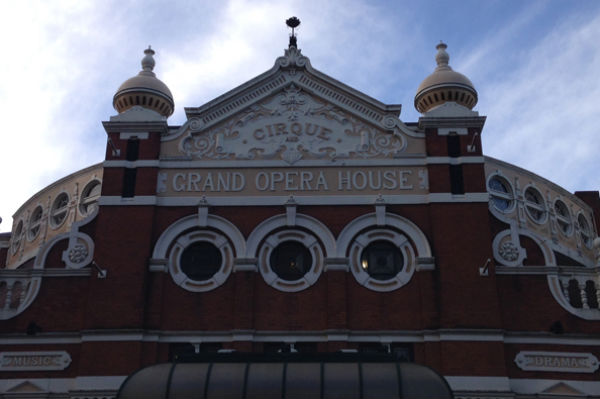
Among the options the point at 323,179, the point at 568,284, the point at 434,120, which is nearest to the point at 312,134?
the point at 323,179

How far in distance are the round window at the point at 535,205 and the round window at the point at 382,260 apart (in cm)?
2056

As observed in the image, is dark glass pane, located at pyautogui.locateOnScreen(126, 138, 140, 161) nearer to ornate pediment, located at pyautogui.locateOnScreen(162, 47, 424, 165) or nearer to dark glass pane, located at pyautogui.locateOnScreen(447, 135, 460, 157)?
ornate pediment, located at pyautogui.locateOnScreen(162, 47, 424, 165)

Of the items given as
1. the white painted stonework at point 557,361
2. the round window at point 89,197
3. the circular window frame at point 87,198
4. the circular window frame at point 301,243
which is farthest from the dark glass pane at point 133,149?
the white painted stonework at point 557,361

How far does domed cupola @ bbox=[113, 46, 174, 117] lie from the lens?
87.8 ft

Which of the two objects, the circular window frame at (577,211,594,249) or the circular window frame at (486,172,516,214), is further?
the circular window frame at (577,211,594,249)

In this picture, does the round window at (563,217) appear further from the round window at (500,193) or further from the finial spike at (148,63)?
the finial spike at (148,63)

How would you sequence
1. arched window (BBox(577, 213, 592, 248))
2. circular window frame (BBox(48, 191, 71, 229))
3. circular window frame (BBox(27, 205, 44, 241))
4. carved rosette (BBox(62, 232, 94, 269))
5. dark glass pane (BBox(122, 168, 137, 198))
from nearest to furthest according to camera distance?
carved rosette (BBox(62, 232, 94, 269)) → dark glass pane (BBox(122, 168, 137, 198)) → circular window frame (BBox(48, 191, 71, 229)) → circular window frame (BBox(27, 205, 44, 241)) → arched window (BBox(577, 213, 592, 248))

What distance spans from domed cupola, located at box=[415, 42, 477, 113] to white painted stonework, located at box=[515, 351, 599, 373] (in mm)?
9863

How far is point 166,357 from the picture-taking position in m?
22.8

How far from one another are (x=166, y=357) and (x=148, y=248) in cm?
384

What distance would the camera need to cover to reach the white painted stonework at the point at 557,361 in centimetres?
2183

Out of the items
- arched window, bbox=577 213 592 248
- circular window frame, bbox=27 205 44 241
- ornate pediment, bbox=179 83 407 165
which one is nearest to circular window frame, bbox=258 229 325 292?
ornate pediment, bbox=179 83 407 165

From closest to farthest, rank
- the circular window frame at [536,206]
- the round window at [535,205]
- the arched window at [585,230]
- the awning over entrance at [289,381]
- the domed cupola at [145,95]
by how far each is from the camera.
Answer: the awning over entrance at [289,381] → the domed cupola at [145,95] → the circular window frame at [536,206] → the round window at [535,205] → the arched window at [585,230]

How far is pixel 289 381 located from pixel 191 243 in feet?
27.2
